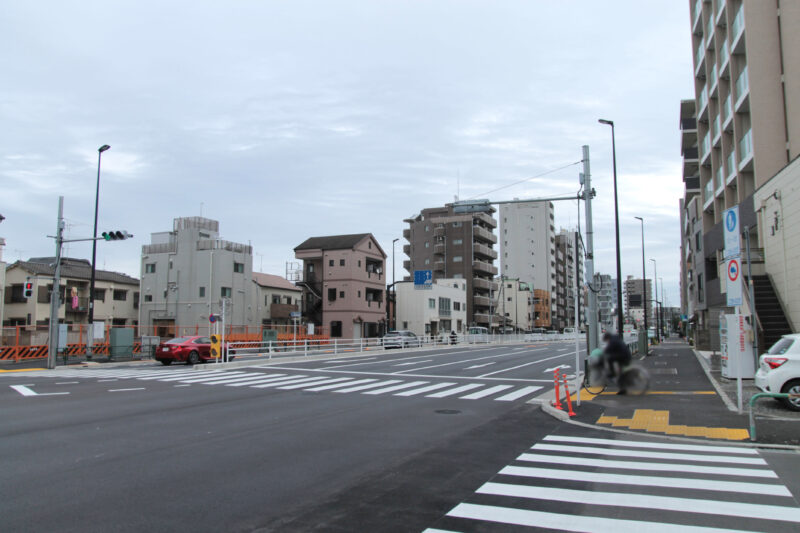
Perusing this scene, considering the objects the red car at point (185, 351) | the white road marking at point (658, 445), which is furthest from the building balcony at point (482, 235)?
the white road marking at point (658, 445)

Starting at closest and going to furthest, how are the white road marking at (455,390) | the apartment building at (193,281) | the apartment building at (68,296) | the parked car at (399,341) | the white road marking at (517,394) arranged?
1. the white road marking at (517,394)
2. the white road marking at (455,390)
3. the parked car at (399,341)
4. the apartment building at (68,296)
5. the apartment building at (193,281)

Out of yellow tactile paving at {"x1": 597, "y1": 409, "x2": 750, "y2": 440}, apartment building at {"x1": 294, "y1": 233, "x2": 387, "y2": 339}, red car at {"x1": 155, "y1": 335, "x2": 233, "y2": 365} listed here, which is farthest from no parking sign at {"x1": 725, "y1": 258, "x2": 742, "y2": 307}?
apartment building at {"x1": 294, "y1": 233, "x2": 387, "y2": 339}

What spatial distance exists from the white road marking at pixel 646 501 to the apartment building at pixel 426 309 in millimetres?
62119

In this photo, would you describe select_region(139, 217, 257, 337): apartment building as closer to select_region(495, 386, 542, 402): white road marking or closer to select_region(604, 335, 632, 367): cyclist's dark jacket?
select_region(495, 386, 542, 402): white road marking

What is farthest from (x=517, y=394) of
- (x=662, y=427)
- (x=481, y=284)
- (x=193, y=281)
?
(x=481, y=284)

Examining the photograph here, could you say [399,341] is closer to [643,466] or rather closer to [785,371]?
[785,371]

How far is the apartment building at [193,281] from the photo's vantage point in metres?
53.0

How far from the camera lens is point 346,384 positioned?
20.4m

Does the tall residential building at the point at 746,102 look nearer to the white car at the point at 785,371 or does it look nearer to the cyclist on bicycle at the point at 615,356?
the white car at the point at 785,371

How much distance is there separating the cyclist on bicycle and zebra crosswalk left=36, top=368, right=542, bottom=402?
15632 mm

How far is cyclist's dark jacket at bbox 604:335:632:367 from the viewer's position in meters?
1.39

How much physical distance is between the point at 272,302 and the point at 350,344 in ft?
58.7

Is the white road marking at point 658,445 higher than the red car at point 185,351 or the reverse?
the reverse

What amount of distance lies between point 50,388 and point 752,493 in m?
20.4
